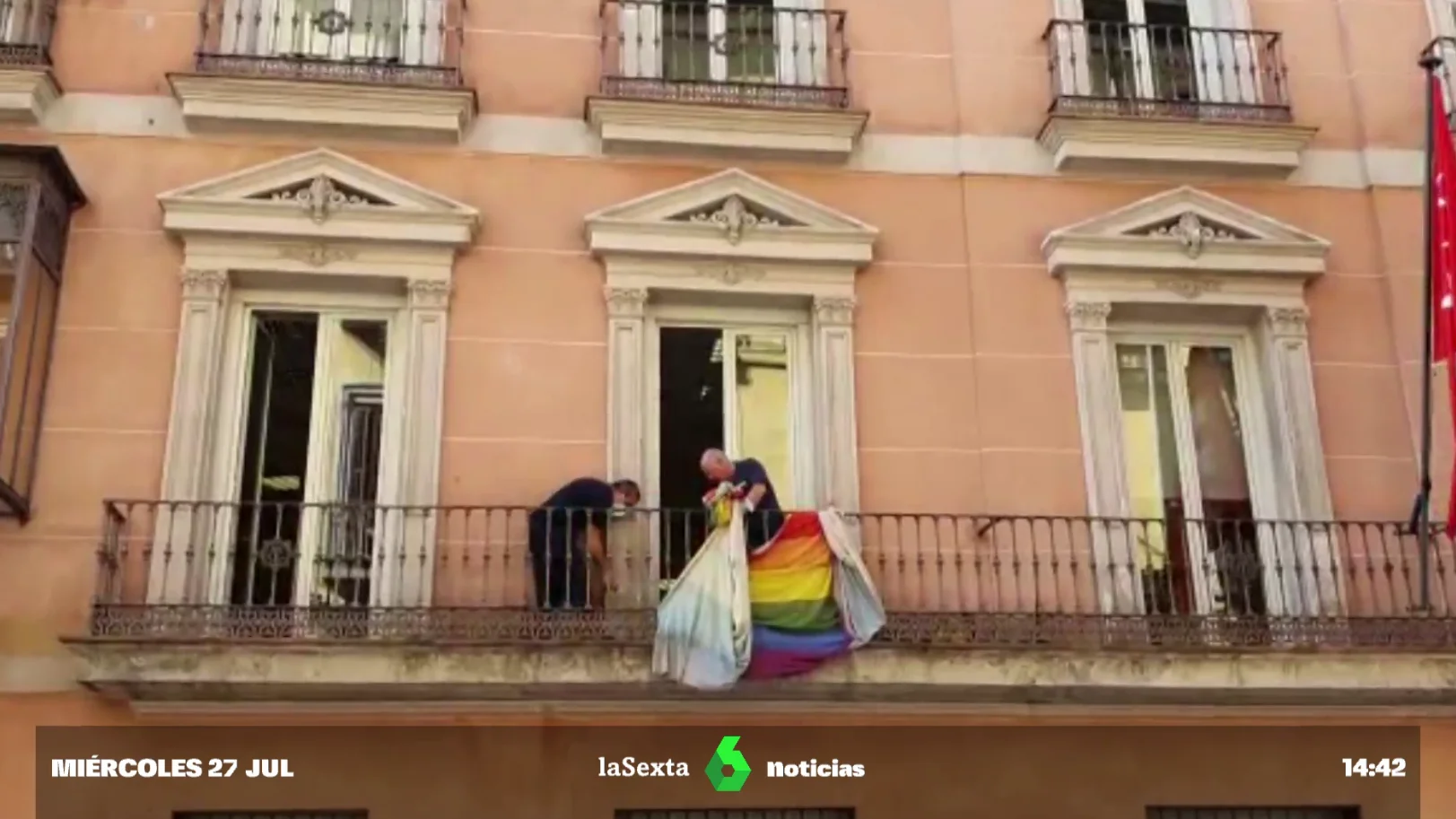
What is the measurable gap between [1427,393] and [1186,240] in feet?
6.03

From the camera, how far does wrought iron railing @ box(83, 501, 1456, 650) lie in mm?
8711

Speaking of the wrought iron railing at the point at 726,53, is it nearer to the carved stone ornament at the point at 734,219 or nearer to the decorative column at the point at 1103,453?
the carved stone ornament at the point at 734,219

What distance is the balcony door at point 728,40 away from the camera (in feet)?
34.7

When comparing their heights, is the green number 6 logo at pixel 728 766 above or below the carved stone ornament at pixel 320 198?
below

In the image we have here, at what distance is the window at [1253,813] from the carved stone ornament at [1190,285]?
11.0ft

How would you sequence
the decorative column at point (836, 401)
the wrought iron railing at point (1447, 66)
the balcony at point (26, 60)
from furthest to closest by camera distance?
the wrought iron railing at point (1447, 66)
the balcony at point (26, 60)
the decorative column at point (836, 401)

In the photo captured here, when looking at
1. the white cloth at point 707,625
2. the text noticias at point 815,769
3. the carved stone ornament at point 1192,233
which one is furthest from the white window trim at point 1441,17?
the text noticias at point 815,769

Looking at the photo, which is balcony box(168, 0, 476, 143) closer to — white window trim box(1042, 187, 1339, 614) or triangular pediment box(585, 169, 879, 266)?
triangular pediment box(585, 169, 879, 266)

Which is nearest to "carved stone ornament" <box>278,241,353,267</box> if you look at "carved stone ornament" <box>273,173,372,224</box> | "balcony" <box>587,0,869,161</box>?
"carved stone ornament" <box>273,173,372,224</box>

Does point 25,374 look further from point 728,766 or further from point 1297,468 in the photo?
point 1297,468

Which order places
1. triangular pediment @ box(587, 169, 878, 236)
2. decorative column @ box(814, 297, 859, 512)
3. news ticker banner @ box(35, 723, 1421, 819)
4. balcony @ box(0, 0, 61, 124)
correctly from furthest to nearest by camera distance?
triangular pediment @ box(587, 169, 878, 236), balcony @ box(0, 0, 61, 124), decorative column @ box(814, 297, 859, 512), news ticker banner @ box(35, 723, 1421, 819)

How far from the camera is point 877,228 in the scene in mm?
10211

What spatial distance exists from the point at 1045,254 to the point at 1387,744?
377 cm

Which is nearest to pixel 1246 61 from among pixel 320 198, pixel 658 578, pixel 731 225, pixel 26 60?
pixel 731 225
